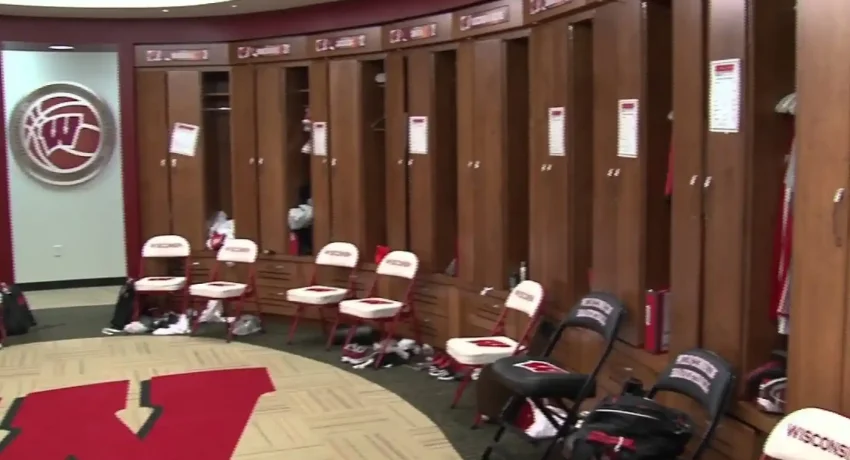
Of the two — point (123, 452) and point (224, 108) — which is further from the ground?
point (224, 108)

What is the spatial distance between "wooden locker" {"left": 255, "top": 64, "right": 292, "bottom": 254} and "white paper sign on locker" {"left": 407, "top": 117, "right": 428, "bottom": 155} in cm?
151

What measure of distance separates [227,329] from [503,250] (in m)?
2.71

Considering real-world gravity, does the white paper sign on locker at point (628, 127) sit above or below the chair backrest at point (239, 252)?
above

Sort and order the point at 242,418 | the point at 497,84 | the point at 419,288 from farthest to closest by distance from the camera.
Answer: the point at 419,288, the point at 497,84, the point at 242,418

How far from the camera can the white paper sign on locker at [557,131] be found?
490cm

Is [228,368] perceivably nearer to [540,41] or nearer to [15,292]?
[15,292]

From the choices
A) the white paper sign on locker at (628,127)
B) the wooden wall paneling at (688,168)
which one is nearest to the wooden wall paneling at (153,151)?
the white paper sign on locker at (628,127)

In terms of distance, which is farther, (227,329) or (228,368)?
(227,329)

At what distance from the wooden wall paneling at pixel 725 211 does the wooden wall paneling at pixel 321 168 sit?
4.22 meters

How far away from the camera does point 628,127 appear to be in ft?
13.8

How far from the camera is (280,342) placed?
22.4 feet

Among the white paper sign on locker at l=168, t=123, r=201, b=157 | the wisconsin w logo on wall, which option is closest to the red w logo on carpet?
the white paper sign on locker at l=168, t=123, r=201, b=157

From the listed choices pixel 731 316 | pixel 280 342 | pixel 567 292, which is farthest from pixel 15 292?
pixel 731 316

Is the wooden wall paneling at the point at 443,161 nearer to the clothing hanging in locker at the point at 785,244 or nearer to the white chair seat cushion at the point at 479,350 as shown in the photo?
the white chair seat cushion at the point at 479,350
